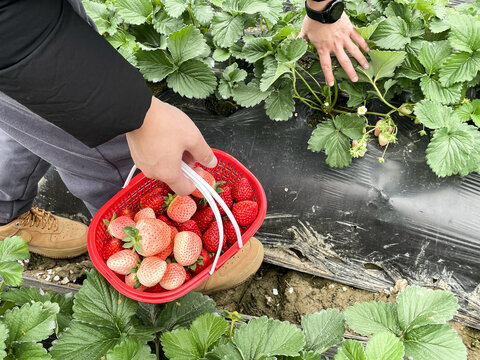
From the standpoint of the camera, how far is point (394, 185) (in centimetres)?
139

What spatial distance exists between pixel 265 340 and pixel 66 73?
0.64 m

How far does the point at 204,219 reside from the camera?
3.76 feet

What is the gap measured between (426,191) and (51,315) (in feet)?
3.89

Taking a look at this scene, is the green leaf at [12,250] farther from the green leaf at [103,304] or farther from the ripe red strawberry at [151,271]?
the ripe red strawberry at [151,271]

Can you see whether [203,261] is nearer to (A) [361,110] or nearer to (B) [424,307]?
(B) [424,307]

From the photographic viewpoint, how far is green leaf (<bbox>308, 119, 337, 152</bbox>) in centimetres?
140

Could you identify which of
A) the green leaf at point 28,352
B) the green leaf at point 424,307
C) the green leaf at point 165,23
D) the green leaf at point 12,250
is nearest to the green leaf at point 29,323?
the green leaf at point 28,352

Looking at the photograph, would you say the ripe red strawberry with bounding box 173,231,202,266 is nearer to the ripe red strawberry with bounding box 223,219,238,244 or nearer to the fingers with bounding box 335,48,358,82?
the ripe red strawberry with bounding box 223,219,238,244

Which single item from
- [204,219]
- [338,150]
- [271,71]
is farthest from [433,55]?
[204,219]

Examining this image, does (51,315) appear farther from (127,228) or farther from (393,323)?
(393,323)

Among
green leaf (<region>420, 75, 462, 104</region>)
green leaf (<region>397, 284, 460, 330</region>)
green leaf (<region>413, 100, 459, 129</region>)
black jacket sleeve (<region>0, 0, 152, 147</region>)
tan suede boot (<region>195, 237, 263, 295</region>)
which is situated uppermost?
black jacket sleeve (<region>0, 0, 152, 147</region>)

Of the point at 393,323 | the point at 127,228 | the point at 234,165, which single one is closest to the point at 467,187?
the point at 393,323

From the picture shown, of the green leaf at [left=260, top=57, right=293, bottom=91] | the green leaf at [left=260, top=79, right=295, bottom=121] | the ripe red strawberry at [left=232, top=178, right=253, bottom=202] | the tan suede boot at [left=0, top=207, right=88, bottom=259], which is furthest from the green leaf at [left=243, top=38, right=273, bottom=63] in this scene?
the tan suede boot at [left=0, top=207, right=88, bottom=259]

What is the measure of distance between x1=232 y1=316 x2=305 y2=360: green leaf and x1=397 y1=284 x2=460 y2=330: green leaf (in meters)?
0.24
